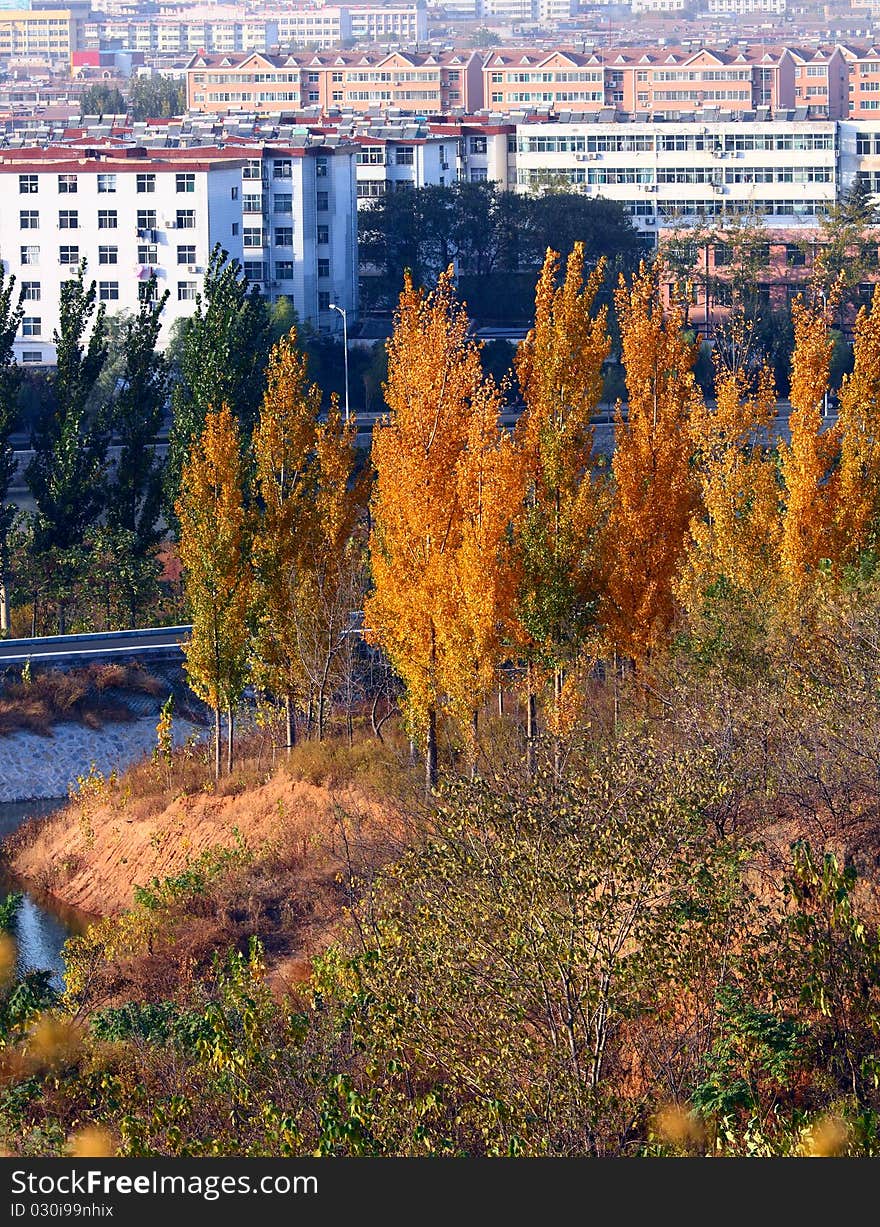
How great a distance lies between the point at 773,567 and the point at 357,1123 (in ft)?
39.3

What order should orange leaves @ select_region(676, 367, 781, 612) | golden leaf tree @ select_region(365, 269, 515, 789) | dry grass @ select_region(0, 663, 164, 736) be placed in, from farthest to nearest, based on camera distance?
dry grass @ select_region(0, 663, 164, 736) < orange leaves @ select_region(676, 367, 781, 612) < golden leaf tree @ select_region(365, 269, 515, 789)

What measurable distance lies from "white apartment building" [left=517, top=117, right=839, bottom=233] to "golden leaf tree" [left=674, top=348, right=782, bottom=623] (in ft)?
142

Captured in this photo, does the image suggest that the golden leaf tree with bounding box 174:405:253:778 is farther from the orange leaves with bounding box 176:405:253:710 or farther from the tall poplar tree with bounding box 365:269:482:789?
the tall poplar tree with bounding box 365:269:482:789

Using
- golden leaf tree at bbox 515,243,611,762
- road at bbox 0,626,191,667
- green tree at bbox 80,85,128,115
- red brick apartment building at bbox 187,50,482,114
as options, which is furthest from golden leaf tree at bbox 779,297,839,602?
red brick apartment building at bbox 187,50,482,114

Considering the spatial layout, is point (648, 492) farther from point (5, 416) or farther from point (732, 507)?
point (5, 416)

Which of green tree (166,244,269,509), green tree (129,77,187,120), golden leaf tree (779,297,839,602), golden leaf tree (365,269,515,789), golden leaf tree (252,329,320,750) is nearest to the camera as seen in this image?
golden leaf tree (365,269,515,789)

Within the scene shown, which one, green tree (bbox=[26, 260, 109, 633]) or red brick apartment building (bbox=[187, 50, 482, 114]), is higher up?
red brick apartment building (bbox=[187, 50, 482, 114])

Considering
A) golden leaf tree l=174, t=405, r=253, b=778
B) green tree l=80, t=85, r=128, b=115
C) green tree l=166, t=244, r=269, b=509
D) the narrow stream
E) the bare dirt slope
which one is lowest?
the narrow stream

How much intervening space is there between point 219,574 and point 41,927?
438 centimetres

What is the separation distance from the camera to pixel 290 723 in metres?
23.4

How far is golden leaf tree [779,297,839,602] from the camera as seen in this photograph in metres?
20.5

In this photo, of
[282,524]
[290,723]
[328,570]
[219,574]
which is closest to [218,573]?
[219,574]

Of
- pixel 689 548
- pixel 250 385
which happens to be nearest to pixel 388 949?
pixel 689 548

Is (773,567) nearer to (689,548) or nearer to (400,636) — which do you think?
A: (689,548)
